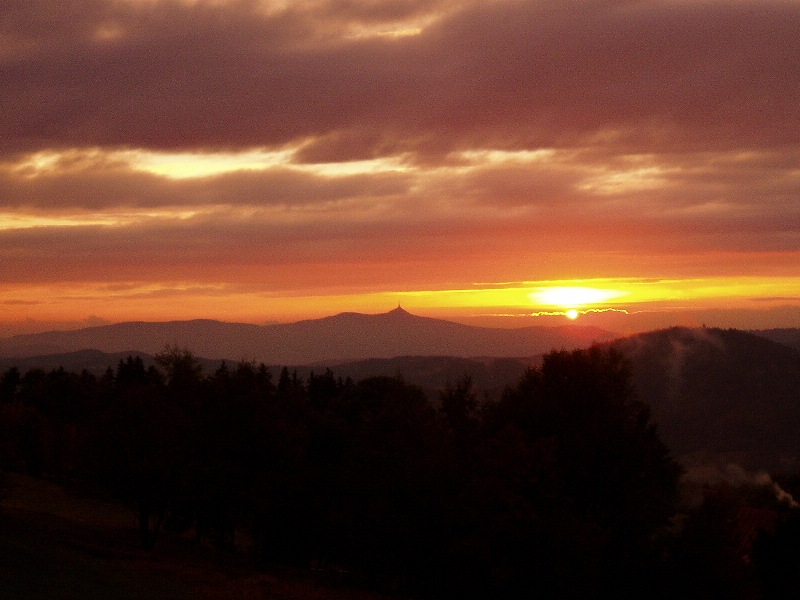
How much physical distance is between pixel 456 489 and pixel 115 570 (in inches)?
669

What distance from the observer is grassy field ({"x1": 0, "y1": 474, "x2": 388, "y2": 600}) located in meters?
31.0

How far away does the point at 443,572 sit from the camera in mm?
44562

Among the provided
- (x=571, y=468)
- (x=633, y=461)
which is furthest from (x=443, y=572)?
(x=633, y=461)

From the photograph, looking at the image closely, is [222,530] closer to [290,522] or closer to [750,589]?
[290,522]

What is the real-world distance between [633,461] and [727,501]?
712 centimetres

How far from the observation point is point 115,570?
122 ft

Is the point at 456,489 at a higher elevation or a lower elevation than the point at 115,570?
higher

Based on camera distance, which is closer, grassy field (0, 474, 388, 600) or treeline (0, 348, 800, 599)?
grassy field (0, 474, 388, 600)

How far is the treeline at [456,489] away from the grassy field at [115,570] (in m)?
3.28

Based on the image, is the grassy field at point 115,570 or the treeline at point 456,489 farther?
the treeline at point 456,489

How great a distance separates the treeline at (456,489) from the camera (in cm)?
4047

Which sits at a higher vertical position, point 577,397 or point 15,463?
point 577,397

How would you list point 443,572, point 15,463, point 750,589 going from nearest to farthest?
point 443,572 < point 750,589 < point 15,463

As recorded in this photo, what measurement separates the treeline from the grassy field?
3277 mm
